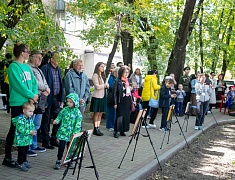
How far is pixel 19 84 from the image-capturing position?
19.3 feet

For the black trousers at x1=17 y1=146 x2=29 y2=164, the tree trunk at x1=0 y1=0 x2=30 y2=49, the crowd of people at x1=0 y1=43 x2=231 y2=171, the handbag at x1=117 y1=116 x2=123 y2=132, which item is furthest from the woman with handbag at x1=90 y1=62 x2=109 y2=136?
the black trousers at x1=17 y1=146 x2=29 y2=164

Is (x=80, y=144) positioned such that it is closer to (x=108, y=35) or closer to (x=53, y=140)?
(x=53, y=140)

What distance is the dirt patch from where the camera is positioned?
718 cm

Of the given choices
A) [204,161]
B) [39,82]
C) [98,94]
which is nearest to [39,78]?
[39,82]

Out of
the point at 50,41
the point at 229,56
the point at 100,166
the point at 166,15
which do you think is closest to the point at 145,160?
the point at 100,166

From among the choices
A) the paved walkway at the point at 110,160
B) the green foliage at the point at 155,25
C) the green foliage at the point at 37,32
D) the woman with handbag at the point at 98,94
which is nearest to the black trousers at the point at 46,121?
the paved walkway at the point at 110,160

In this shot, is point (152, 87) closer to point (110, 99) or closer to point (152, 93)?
point (152, 93)

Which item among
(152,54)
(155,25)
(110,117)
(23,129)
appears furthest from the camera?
(152,54)

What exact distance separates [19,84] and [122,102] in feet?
13.6

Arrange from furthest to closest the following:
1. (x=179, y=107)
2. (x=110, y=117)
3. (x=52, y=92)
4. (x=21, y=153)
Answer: (x=179, y=107) < (x=110, y=117) < (x=52, y=92) < (x=21, y=153)

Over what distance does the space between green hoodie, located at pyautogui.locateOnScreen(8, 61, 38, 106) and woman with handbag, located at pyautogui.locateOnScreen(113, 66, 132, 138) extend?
12.1 feet

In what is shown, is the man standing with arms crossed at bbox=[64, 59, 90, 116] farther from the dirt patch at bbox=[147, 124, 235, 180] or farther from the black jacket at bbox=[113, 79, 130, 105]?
the dirt patch at bbox=[147, 124, 235, 180]

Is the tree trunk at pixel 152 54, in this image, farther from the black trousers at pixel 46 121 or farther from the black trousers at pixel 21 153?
the black trousers at pixel 21 153

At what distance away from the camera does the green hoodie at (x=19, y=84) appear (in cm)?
588
